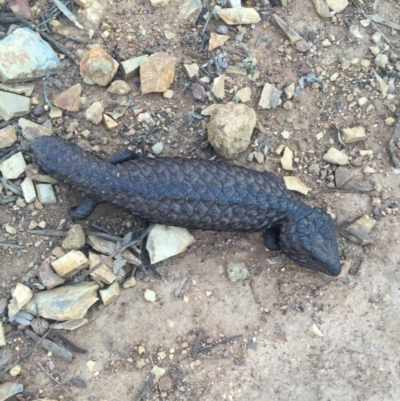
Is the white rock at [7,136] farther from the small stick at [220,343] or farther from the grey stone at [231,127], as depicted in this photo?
the small stick at [220,343]

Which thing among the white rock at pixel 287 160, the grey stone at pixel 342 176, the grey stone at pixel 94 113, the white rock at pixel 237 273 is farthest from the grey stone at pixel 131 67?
the grey stone at pixel 342 176

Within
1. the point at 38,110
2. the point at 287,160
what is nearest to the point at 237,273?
the point at 287,160

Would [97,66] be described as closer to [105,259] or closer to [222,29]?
[222,29]

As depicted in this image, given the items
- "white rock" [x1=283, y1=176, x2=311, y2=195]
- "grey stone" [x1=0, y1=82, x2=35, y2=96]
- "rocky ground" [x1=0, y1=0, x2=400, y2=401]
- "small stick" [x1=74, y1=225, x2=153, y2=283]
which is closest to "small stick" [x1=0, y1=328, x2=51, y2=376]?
"rocky ground" [x1=0, y1=0, x2=400, y2=401]

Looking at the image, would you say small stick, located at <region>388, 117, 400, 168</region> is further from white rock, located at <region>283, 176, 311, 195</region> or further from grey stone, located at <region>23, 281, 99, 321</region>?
grey stone, located at <region>23, 281, 99, 321</region>

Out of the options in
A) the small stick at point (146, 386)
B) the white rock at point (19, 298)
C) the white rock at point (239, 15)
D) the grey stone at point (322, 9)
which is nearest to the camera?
the white rock at point (19, 298)
